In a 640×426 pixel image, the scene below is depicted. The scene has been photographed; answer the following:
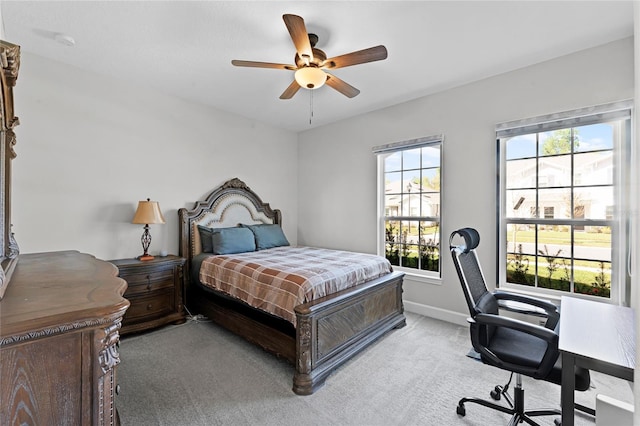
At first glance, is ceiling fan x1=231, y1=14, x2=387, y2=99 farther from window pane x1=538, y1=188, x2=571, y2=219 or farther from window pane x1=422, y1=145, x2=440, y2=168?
window pane x1=538, y1=188, x2=571, y2=219

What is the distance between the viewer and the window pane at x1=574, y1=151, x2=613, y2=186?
99.0 inches

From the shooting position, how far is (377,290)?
2861mm

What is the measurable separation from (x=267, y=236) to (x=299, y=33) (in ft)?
9.48

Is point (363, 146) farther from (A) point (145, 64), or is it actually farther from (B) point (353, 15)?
(A) point (145, 64)

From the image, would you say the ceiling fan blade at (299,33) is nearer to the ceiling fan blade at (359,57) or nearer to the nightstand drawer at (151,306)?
the ceiling fan blade at (359,57)

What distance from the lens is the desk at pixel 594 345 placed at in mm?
1106

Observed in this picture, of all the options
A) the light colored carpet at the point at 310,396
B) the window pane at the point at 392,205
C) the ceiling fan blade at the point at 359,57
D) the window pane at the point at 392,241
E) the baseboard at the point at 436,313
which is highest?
the ceiling fan blade at the point at 359,57

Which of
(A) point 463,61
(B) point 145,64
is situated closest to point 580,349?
(A) point 463,61

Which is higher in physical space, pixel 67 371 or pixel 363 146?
pixel 363 146

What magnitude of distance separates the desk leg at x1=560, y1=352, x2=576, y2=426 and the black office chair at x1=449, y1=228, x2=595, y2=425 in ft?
0.78

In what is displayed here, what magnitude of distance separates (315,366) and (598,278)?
2710 millimetres

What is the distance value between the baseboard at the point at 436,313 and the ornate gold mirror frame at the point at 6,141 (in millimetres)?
3702

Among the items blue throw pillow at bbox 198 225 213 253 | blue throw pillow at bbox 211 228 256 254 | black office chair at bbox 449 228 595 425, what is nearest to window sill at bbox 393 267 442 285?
black office chair at bbox 449 228 595 425

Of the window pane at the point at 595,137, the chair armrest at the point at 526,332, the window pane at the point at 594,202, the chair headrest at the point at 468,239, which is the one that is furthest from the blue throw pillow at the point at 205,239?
the window pane at the point at 595,137
